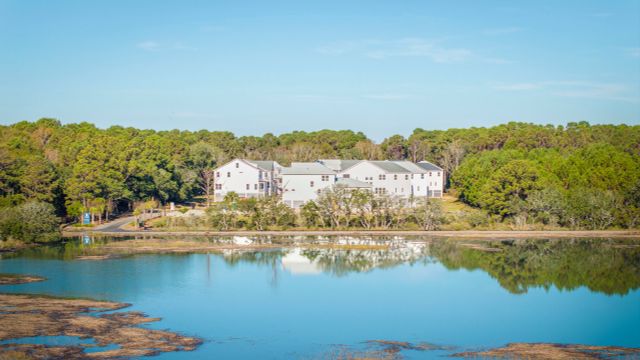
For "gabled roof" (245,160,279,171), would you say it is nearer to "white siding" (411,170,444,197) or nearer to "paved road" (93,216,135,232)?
"white siding" (411,170,444,197)

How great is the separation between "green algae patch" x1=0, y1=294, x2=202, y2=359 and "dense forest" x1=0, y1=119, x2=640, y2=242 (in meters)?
18.3

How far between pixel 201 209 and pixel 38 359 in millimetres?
41143

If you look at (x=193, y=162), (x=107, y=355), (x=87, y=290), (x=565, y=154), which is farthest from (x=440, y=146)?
(x=107, y=355)

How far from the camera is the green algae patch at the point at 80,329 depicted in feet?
65.2

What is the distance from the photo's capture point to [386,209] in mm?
49562

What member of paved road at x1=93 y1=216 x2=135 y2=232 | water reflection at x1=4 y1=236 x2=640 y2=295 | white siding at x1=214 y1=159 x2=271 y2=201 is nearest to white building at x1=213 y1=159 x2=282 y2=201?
white siding at x1=214 y1=159 x2=271 y2=201

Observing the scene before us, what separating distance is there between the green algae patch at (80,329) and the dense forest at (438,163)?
18333 mm

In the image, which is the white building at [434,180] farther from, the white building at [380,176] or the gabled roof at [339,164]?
the gabled roof at [339,164]

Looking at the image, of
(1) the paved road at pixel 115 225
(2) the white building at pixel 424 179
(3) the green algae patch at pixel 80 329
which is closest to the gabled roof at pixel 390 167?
(2) the white building at pixel 424 179

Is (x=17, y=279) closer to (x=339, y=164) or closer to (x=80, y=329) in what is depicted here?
(x=80, y=329)

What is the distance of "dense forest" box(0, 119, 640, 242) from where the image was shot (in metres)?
48.5

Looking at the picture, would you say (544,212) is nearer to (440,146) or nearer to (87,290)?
(87,290)

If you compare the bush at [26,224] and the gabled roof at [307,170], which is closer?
the bush at [26,224]

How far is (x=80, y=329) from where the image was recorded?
22266mm
